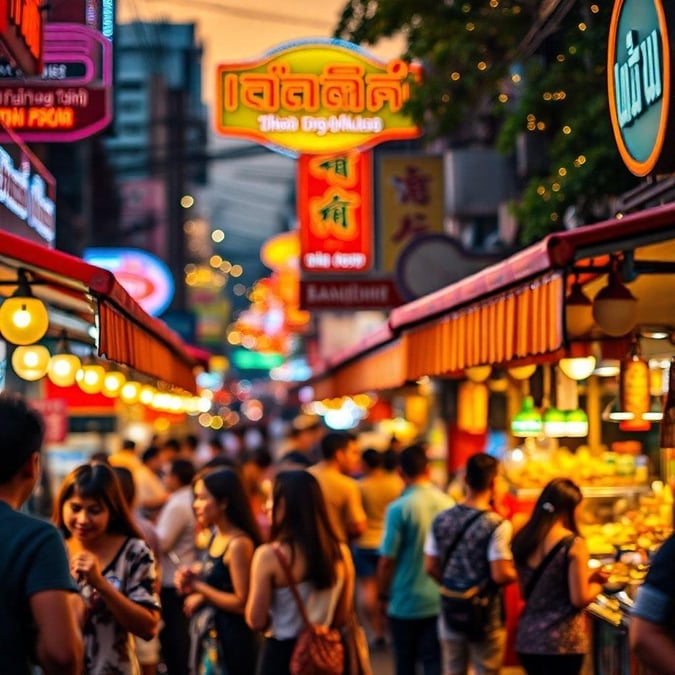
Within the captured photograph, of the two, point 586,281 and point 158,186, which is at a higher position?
point 158,186

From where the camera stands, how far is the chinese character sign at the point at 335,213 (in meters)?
20.3

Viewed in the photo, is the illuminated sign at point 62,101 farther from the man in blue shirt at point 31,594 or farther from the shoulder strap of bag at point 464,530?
the man in blue shirt at point 31,594

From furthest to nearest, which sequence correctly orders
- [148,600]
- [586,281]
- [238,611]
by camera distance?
[238,611]
[586,281]
[148,600]

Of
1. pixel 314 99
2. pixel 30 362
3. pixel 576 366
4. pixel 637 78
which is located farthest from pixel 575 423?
pixel 314 99

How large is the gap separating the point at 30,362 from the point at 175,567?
6.76 feet

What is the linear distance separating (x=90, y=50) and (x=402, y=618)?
514 cm

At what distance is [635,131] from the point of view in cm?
843

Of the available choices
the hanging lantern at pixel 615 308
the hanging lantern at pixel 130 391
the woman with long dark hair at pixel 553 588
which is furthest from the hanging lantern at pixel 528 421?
the hanging lantern at pixel 130 391

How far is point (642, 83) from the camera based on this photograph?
8.16 meters

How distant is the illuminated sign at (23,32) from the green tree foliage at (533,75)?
536 centimetres

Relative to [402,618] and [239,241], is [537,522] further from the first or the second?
[239,241]

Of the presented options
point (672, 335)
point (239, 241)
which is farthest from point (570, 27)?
point (239, 241)

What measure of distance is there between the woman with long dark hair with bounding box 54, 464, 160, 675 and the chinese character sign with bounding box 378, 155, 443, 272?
13228 mm

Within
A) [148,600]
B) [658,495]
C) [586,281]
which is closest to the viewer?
[148,600]
